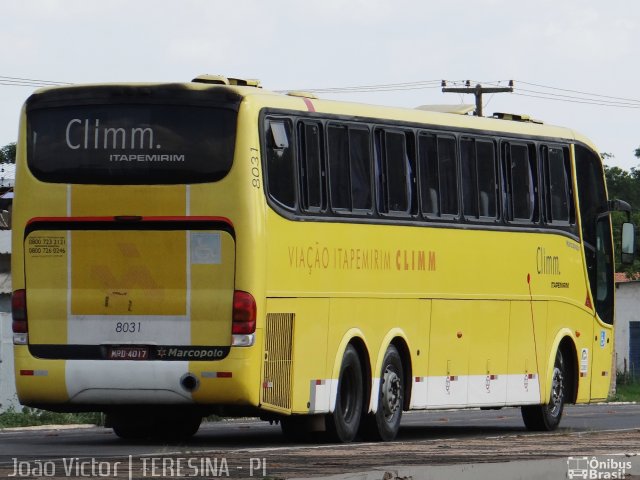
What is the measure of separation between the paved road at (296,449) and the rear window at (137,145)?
9.20ft

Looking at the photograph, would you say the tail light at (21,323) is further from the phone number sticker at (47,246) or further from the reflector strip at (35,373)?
the phone number sticker at (47,246)

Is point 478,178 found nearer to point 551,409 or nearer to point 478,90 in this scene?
point 551,409


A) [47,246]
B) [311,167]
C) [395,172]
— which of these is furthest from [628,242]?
[47,246]

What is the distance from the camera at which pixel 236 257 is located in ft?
59.6

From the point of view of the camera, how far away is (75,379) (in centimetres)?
1850

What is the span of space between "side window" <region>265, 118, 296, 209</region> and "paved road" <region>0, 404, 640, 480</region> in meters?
2.63

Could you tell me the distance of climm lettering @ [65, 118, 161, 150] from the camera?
60.7 feet

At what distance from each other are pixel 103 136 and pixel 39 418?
931 centimetres

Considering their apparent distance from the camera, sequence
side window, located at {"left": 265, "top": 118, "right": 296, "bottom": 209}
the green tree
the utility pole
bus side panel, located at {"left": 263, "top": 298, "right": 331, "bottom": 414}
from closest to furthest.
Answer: side window, located at {"left": 265, "top": 118, "right": 296, "bottom": 209}, bus side panel, located at {"left": 263, "top": 298, "right": 331, "bottom": 414}, the utility pole, the green tree

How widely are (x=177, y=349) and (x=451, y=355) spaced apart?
5086 millimetres

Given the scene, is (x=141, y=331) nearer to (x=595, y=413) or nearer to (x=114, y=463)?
(x=114, y=463)

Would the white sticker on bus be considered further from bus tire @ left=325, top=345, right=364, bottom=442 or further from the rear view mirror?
the rear view mirror

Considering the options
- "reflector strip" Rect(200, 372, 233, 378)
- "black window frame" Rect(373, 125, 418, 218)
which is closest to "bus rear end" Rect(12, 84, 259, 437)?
"reflector strip" Rect(200, 372, 233, 378)

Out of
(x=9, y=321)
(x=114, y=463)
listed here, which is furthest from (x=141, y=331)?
(x=9, y=321)
